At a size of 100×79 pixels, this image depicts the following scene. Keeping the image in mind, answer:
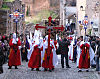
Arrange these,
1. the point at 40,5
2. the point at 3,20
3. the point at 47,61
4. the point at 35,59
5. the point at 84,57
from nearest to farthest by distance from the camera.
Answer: the point at 84,57 → the point at 47,61 → the point at 35,59 → the point at 3,20 → the point at 40,5

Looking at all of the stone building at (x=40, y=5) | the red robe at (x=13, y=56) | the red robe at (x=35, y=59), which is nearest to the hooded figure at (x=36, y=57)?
the red robe at (x=35, y=59)

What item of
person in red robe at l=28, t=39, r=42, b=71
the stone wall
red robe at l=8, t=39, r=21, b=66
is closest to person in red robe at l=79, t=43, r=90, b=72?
person in red robe at l=28, t=39, r=42, b=71

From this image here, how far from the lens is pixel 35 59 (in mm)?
18078

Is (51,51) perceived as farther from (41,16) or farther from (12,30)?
(41,16)

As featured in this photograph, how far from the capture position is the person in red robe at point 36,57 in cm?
1802

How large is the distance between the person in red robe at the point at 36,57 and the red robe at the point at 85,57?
2.03m

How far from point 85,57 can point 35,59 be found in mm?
2409

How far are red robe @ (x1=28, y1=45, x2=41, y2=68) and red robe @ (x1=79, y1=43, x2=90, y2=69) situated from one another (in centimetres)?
203

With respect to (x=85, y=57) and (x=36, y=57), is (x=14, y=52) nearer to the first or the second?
(x=36, y=57)

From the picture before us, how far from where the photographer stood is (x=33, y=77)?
1522cm

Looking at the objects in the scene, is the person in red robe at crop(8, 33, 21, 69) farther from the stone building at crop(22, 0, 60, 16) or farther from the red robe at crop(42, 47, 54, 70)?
the stone building at crop(22, 0, 60, 16)

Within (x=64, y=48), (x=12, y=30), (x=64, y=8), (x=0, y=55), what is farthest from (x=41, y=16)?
(x=0, y=55)

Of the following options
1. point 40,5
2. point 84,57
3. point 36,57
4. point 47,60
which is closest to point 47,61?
point 47,60

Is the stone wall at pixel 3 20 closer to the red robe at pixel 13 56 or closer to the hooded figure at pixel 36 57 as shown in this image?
the red robe at pixel 13 56
